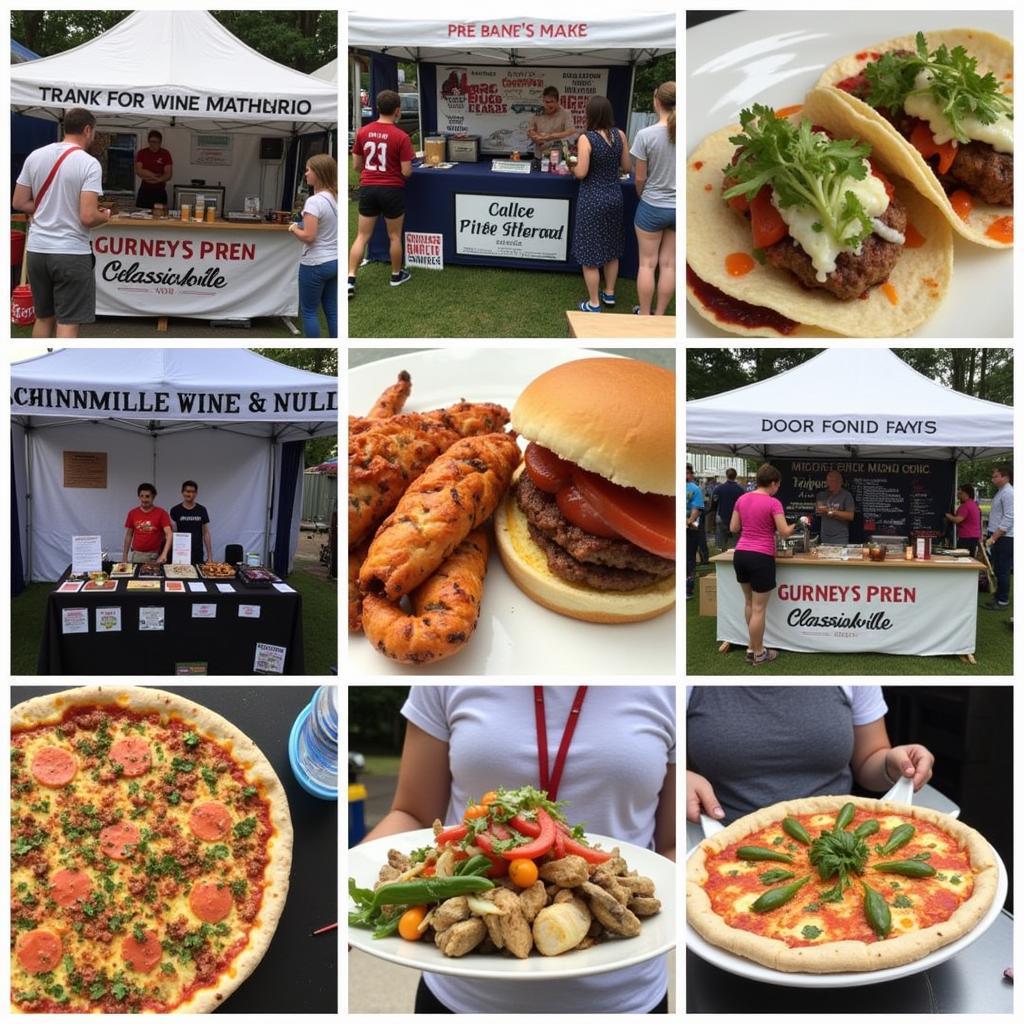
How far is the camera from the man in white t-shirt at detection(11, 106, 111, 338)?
396cm

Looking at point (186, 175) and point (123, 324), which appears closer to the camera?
point (123, 324)

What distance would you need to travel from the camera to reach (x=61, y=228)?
4.02m

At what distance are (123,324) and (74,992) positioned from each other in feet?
14.2

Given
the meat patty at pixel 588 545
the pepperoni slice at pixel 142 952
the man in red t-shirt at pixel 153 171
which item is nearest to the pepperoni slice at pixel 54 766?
the pepperoni slice at pixel 142 952

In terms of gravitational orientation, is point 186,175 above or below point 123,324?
above

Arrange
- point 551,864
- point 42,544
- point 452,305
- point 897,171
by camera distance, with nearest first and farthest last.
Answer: point 551,864 → point 897,171 → point 42,544 → point 452,305

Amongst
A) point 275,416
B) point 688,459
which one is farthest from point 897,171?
point 275,416

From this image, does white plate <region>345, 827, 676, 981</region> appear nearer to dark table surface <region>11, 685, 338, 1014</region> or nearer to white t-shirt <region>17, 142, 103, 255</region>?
dark table surface <region>11, 685, 338, 1014</region>

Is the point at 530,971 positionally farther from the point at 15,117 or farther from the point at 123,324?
the point at 15,117

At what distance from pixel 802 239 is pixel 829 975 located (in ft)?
7.58

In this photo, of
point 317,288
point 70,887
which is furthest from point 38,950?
point 317,288

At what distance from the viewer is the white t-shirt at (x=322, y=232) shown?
4109 mm

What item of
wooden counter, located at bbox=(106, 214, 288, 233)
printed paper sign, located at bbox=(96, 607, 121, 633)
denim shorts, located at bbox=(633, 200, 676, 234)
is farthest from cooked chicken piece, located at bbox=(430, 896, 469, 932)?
wooden counter, located at bbox=(106, 214, 288, 233)

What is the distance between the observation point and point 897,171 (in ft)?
11.0
